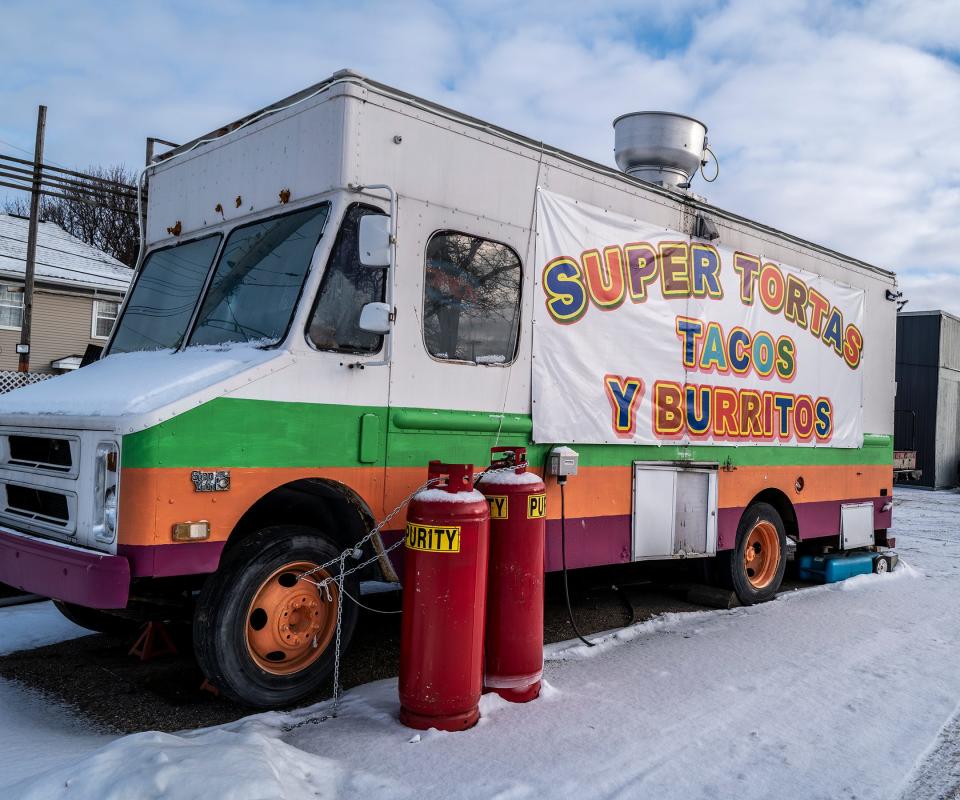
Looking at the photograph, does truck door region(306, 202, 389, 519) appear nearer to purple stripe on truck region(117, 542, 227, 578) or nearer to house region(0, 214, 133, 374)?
purple stripe on truck region(117, 542, 227, 578)

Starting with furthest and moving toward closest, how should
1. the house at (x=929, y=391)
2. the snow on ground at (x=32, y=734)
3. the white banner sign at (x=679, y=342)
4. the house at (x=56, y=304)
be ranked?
the house at (x=929, y=391) → the house at (x=56, y=304) → the white banner sign at (x=679, y=342) → the snow on ground at (x=32, y=734)

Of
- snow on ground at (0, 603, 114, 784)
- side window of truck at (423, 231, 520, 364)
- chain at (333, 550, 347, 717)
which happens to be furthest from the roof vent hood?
snow on ground at (0, 603, 114, 784)

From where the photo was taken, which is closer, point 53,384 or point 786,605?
point 53,384

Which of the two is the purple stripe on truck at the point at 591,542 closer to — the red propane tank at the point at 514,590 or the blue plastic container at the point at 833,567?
the red propane tank at the point at 514,590

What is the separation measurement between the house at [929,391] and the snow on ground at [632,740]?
21811 millimetres

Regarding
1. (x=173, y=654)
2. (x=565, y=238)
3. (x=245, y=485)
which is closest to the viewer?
(x=245, y=485)

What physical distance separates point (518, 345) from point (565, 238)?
2.96 ft

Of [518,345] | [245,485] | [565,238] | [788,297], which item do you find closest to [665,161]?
[788,297]

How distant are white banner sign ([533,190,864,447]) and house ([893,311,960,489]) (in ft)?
62.6

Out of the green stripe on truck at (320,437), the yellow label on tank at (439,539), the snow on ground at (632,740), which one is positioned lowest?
the snow on ground at (632,740)

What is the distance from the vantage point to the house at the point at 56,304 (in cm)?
2183

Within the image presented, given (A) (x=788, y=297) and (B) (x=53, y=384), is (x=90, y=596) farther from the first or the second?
(A) (x=788, y=297)

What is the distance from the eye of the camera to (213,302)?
480 centimetres

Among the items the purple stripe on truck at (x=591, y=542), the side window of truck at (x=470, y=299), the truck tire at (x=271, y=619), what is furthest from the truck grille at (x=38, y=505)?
the purple stripe on truck at (x=591, y=542)
